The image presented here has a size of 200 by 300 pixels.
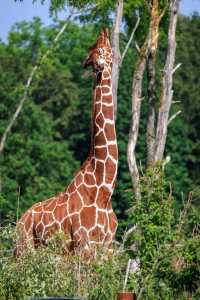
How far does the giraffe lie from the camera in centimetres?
2459

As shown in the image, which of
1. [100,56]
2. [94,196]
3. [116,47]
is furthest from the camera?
[116,47]

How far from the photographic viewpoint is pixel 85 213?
81.6ft

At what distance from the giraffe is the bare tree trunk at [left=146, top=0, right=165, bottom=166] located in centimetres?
607

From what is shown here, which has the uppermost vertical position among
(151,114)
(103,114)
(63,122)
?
(63,122)

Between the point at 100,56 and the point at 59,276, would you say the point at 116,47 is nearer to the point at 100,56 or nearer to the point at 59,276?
the point at 100,56

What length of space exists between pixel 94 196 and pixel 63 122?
190 ft

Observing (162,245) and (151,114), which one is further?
(151,114)

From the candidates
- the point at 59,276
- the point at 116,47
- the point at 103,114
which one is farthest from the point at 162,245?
the point at 116,47

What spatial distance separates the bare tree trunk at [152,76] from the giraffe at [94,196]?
19.9ft

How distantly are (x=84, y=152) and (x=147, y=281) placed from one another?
60823 mm

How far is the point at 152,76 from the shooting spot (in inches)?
1318

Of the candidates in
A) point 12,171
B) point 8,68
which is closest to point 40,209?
point 12,171

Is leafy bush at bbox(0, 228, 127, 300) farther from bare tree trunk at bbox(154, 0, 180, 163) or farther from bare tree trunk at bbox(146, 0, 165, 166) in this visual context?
bare tree trunk at bbox(146, 0, 165, 166)

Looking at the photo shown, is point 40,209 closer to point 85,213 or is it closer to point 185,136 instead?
point 85,213
